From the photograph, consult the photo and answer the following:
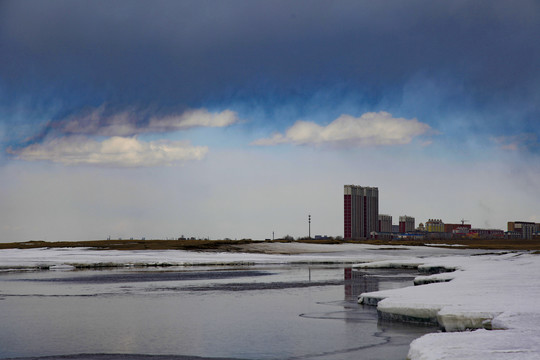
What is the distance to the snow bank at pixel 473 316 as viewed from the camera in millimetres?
9539

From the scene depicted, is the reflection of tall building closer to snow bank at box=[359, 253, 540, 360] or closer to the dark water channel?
the dark water channel

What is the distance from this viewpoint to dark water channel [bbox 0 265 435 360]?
12195 mm

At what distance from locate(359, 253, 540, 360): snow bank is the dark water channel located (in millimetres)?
643

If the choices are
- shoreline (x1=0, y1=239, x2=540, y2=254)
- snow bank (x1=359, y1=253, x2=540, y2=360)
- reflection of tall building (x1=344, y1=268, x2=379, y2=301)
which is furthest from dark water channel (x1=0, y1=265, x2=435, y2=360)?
shoreline (x1=0, y1=239, x2=540, y2=254)

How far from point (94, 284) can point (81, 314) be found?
1139 cm

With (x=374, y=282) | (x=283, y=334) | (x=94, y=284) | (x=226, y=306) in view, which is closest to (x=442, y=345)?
(x=283, y=334)

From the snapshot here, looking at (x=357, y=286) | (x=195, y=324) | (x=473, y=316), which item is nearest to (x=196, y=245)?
(x=357, y=286)

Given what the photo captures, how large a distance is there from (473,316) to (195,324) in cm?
721

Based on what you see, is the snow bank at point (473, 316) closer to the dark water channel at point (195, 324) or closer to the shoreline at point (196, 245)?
the dark water channel at point (195, 324)

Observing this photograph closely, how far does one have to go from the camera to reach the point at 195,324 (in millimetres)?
15875

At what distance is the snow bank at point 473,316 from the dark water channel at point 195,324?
64 cm

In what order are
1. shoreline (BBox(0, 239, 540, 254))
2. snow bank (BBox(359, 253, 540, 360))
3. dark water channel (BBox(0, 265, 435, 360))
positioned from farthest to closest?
shoreline (BBox(0, 239, 540, 254)) → dark water channel (BBox(0, 265, 435, 360)) → snow bank (BBox(359, 253, 540, 360))

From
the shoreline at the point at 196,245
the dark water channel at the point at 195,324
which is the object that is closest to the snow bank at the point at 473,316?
the dark water channel at the point at 195,324

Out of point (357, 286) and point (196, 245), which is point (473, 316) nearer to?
point (357, 286)
